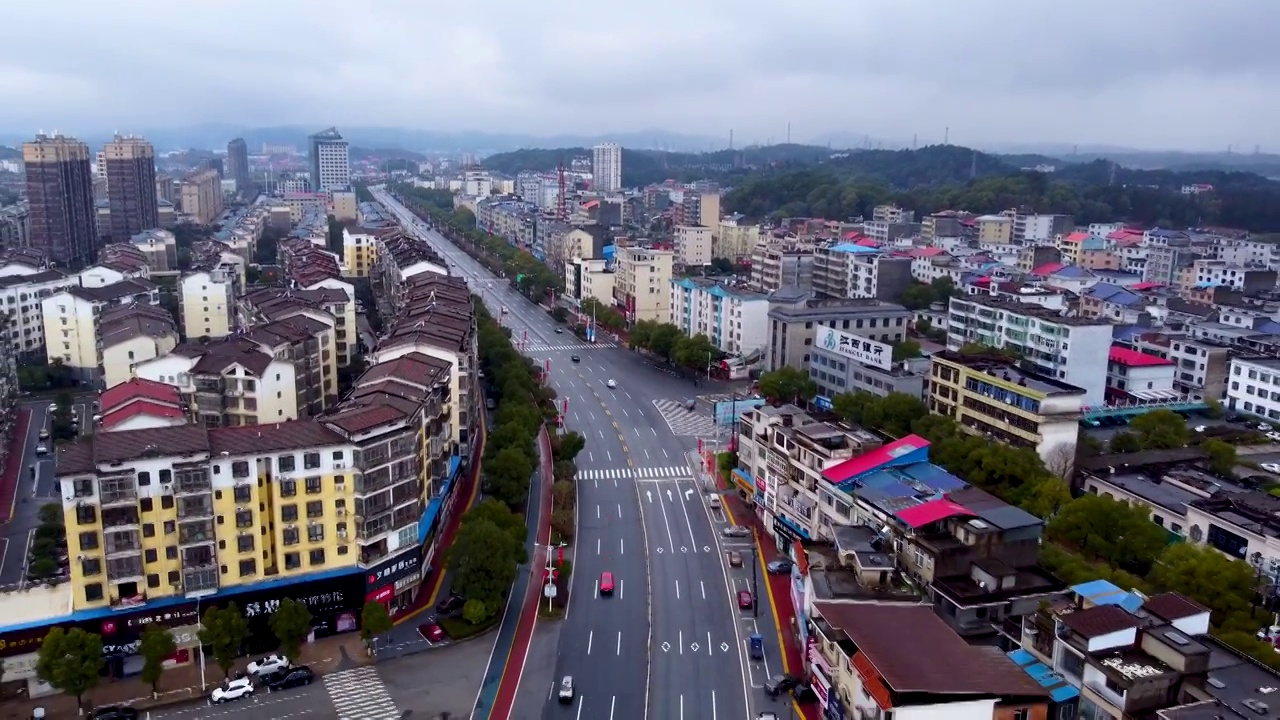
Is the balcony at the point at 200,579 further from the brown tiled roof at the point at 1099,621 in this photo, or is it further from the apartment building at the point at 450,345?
the brown tiled roof at the point at 1099,621

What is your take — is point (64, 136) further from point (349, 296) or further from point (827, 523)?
point (827, 523)

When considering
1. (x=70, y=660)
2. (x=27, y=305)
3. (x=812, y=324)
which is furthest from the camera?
(x=27, y=305)

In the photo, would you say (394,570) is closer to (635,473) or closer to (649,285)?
(635,473)

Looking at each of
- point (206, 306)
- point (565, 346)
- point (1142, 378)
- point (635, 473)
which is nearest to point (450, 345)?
point (635, 473)

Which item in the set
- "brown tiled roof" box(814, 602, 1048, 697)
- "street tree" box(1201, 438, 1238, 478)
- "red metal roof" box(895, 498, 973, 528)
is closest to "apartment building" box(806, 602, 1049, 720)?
"brown tiled roof" box(814, 602, 1048, 697)

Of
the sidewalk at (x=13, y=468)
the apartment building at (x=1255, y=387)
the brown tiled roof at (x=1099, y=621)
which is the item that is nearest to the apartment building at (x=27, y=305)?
the sidewalk at (x=13, y=468)
